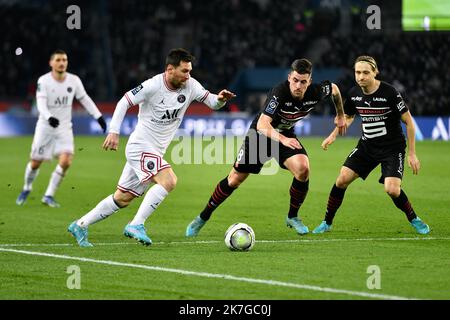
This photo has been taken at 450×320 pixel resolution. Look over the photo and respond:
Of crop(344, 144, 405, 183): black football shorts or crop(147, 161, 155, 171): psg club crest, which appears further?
crop(344, 144, 405, 183): black football shorts

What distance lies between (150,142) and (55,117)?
5.36 m

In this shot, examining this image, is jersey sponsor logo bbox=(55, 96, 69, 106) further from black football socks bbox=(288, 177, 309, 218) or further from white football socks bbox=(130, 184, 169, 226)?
white football socks bbox=(130, 184, 169, 226)

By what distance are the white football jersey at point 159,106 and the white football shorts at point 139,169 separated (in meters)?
0.14

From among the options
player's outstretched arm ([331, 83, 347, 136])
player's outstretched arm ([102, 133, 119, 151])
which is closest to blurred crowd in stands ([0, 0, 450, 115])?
player's outstretched arm ([331, 83, 347, 136])

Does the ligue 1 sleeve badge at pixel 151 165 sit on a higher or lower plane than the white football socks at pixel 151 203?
higher

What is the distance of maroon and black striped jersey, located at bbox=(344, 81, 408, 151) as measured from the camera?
11.9 metres

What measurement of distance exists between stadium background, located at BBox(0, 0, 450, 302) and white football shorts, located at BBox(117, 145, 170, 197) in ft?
2.23

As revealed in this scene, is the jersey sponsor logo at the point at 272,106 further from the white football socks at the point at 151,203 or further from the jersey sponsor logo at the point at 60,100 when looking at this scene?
the jersey sponsor logo at the point at 60,100

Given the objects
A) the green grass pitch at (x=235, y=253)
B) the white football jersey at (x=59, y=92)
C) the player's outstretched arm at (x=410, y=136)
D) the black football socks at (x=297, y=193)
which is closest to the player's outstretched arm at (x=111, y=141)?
the green grass pitch at (x=235, y=253)

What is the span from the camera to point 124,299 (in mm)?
8008

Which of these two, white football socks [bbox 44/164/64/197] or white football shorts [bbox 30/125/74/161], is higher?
white football shorts [bbox 30/125/74/161]

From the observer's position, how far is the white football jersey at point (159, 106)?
10.8 metres

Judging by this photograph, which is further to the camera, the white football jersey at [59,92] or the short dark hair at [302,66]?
the white football jersey at [59,92]

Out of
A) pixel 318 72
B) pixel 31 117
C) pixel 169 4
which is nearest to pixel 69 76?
pixel 31 117
